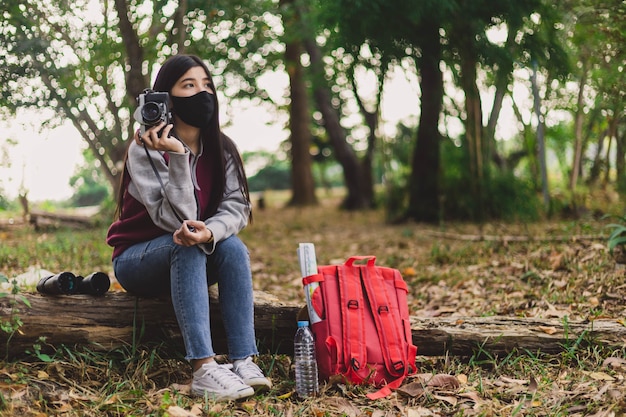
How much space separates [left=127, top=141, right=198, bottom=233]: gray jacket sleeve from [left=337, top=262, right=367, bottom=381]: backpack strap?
0.76m

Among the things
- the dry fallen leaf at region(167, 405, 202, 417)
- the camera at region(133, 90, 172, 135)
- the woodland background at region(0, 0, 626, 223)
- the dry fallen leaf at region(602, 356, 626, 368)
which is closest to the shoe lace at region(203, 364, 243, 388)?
the dry fallen leaf at region(167, 405, 202, 417)

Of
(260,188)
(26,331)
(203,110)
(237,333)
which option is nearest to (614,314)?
(237,333)

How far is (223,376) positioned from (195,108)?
1.22 metres

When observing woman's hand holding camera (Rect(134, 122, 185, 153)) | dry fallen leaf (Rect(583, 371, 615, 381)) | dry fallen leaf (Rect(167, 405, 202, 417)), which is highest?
woman's hand holding camera (Rect(134, 122, 185, 153))

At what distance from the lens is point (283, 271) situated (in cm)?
558

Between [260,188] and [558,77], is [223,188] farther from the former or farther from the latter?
[260,188]

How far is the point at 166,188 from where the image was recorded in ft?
8.85

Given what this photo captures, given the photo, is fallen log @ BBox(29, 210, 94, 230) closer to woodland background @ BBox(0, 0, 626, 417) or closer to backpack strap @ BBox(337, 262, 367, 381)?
woodland background @ BBox(0, 0, 626, 417)

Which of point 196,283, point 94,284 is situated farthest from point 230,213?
point 94,284

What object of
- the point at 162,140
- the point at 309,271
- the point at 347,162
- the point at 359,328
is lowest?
the point at 359,328

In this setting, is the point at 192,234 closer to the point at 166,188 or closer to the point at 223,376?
the point at 166,188

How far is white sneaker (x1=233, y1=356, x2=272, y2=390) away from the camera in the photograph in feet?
8.57

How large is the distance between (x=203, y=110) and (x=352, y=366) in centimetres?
136

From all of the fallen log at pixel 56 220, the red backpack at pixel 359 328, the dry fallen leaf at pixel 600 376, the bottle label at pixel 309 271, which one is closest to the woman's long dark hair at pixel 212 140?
the bottle label at pixel 309 271
